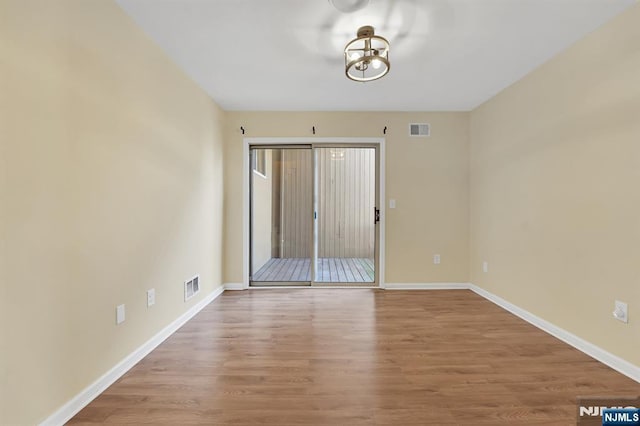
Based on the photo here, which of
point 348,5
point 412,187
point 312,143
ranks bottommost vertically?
point 412,187

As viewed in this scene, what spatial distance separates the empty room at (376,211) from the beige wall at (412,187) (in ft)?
0.10

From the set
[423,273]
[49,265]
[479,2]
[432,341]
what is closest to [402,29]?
[479,2]

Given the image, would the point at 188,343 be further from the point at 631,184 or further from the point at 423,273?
the point at 631,184

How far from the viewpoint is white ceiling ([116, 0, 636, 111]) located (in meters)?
1.90

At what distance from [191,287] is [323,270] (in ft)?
6.09

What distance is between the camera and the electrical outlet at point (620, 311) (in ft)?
6.24

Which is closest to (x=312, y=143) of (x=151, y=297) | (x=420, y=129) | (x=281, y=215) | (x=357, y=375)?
(x=281, y=215)

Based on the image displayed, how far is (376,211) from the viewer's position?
13.0 feet

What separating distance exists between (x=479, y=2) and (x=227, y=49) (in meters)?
1.94

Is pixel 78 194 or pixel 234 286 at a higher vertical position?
pixel 78 194

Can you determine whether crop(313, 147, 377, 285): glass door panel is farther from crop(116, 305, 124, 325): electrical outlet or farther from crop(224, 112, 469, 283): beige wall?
crop(116, 305, 124, 325): electrical outlet

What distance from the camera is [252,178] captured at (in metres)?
4.05

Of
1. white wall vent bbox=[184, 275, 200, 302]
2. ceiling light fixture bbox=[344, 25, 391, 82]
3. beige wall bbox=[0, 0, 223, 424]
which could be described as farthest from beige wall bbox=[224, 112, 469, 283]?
ceiling light fixture bbox=[344, 25, 391, 82]

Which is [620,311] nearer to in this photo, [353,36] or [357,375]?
[357,375]
